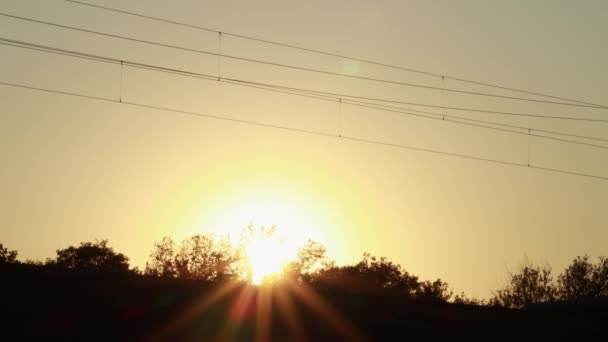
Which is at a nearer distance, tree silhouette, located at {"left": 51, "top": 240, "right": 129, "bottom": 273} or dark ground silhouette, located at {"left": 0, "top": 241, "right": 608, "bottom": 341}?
dark ground silhouette, located at {"left": 0, "top": 241, "right": 608, "bottom": 341}

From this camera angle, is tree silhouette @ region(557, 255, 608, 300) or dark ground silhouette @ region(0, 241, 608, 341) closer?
dark ground silhouette @ region(0, 241, 608, 341)

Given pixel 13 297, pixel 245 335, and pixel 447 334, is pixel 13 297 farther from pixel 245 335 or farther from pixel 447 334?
pixel 447 334

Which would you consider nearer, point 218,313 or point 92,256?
point 218,313

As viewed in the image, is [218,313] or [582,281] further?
[582,281]

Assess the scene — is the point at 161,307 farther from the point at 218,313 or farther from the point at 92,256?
the point at 92,256

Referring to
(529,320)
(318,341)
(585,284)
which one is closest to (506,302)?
(585,284)

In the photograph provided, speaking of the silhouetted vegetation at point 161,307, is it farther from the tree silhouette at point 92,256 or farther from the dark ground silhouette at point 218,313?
the tree silhouette at point 92,256

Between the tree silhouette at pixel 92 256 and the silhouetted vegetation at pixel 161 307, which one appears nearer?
the silhouetted vegetation at pixel 161 307

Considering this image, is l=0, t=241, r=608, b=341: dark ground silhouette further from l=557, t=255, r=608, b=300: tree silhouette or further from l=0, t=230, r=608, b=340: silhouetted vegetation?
l=557, t=255, r=608, b=300: tree silhouette

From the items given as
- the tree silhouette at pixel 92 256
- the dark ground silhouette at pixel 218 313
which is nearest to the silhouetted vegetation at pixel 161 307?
the dark ground silhouette at pixel 218 313

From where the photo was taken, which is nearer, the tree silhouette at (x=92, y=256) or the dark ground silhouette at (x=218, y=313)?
the dark ground silhouette at (x=218, y=313)

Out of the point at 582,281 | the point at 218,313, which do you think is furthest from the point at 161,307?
the point at 582,281

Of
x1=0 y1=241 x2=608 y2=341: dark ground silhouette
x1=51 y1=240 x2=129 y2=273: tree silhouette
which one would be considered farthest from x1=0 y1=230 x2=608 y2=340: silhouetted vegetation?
x1=51 y1=240 x2=129 y2=273: tree silhouette

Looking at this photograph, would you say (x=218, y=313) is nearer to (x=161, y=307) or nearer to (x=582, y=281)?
(x=161, y=307)
